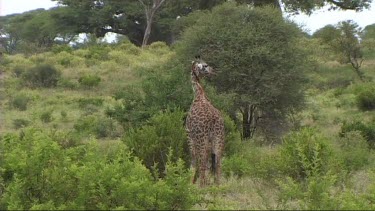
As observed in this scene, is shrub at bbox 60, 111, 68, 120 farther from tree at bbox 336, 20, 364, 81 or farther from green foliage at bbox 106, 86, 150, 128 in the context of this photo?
tree at bbox 336, 20, 364, 81

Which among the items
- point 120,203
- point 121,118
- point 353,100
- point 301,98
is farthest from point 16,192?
point 353,100

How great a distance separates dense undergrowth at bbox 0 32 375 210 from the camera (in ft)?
18.1

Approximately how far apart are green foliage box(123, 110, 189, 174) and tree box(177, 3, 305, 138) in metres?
7.19

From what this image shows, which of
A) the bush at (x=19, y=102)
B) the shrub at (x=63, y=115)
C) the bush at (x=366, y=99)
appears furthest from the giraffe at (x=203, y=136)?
the bush at (x=366, y=99)

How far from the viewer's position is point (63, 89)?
24.6 metres

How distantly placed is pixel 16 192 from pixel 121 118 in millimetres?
7068

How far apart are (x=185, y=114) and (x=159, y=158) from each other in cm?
196

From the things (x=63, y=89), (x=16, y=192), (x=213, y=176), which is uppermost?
(x=16, y=192)

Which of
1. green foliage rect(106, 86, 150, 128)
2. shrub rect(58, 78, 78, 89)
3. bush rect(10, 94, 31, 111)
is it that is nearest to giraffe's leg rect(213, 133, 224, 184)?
green foliage rect(106, 86, 150, 128)

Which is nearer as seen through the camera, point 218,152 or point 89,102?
point 218,152

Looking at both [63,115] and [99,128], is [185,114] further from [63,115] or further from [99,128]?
[63,115]

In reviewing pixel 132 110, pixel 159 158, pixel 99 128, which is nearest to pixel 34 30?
pixel 99 128

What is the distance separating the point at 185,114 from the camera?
10164 mm

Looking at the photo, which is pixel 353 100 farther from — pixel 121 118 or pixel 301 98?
pixel 121 118
